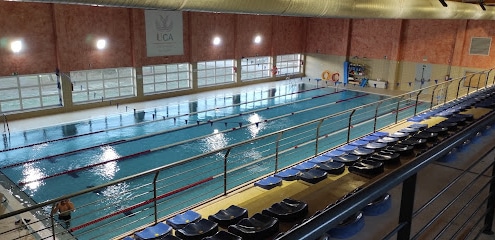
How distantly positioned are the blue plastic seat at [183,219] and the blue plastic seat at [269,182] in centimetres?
108

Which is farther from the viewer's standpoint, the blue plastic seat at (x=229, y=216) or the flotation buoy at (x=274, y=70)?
the flotation buoy at (x=274, y=70)

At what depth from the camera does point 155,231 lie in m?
3.78

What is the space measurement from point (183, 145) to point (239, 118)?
10.7 feet

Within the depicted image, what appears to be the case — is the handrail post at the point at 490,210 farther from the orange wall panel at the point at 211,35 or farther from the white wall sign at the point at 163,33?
the orange wall panel at the point at 211,35

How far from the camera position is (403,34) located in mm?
19328

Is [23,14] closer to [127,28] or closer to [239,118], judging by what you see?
[127,28]

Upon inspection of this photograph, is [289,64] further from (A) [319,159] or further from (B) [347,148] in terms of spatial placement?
(A) [319,159]

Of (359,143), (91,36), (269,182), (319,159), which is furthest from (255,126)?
(269,182)

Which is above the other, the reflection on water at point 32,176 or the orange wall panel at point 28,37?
the orange wall panel at point 28,37

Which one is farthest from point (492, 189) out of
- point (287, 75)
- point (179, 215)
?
point (287, 75)

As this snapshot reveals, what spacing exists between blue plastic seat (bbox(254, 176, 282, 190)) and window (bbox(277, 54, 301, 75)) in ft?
56.7

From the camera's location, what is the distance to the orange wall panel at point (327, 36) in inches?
835

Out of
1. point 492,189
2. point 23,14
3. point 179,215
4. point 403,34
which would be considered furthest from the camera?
point 403,34

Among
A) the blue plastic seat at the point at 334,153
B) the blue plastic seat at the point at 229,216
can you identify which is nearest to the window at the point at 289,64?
the blue plastic seat at the point at 334,153
